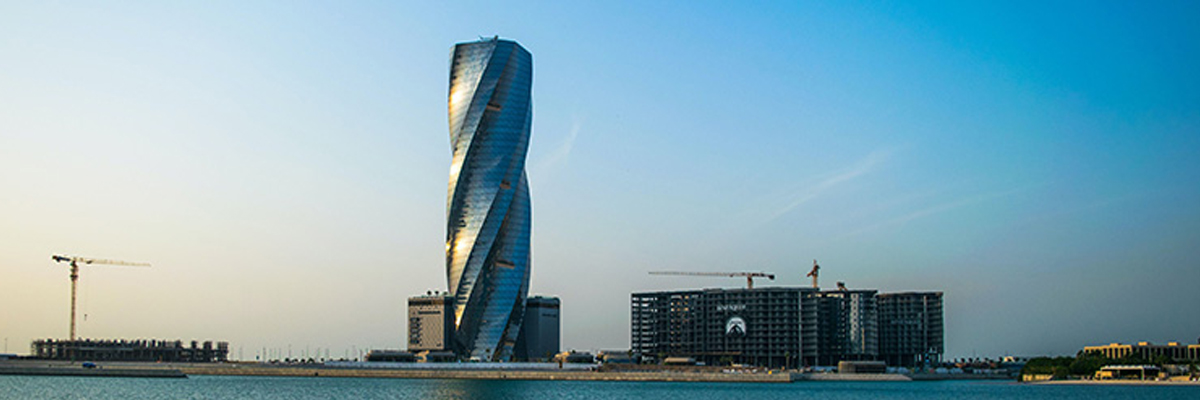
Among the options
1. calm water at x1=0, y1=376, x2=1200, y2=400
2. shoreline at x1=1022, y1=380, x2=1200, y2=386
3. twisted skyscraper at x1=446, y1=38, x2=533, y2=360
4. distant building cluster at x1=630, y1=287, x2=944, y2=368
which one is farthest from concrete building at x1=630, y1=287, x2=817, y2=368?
calm water at x1=0, y1=376, x2=1200, y2=400

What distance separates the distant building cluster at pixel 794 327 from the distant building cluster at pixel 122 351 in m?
66.7

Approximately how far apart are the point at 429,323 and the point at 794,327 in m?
51.1

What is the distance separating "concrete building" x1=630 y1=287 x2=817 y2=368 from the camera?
18450 centimetres

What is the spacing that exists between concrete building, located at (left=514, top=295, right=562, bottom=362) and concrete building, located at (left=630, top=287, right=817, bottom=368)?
1511 centimetres

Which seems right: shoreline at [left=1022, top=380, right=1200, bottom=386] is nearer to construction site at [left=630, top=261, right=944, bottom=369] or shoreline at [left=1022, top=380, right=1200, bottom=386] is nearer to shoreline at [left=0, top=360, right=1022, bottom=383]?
shoreline at [left=0, top=360, right=1022, bottom=383]

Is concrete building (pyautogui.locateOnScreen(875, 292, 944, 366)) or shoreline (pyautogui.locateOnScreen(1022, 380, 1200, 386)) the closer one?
shoreline (pyautogui.locateOnScreen(1022, 380, 1200, 386))

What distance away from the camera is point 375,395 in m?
96.5

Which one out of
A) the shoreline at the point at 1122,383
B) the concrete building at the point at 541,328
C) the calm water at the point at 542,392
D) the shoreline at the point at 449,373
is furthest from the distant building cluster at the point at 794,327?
the calm water at the point at 542,392

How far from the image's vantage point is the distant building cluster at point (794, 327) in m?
185

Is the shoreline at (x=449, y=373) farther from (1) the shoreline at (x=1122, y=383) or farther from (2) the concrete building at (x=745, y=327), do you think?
(2) the concrete building at (x=745, y=327)

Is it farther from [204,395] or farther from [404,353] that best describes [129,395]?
[404,353]

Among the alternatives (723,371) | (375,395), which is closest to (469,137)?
(723,371)

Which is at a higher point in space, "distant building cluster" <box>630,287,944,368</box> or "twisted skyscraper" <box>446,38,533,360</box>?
"twisted skyscraper" <box>446,38,533,360</box>

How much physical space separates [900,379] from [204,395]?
258ft
